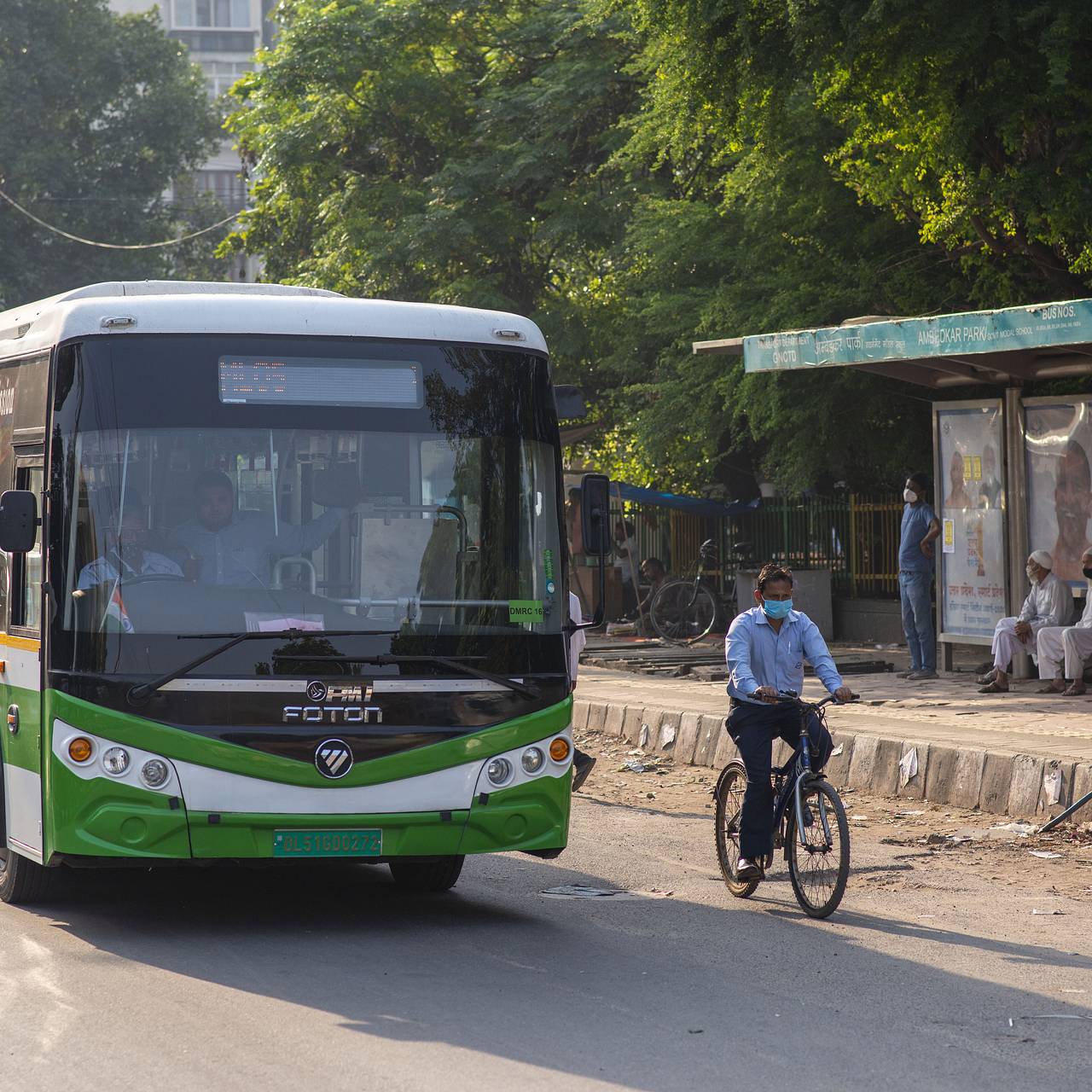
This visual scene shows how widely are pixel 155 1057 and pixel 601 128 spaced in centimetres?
2069

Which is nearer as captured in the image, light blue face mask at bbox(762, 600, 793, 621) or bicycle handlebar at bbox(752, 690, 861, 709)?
bicycle handlebar at bbox(752, 690, 861, 709)

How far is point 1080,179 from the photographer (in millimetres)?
14227

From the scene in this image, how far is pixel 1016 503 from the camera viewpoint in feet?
51.1

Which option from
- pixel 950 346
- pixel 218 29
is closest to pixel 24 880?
pixel 950 346

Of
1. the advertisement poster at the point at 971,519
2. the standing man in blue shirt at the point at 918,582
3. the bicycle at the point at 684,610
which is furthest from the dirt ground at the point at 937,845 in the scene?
the bicycle at the point at 684,610

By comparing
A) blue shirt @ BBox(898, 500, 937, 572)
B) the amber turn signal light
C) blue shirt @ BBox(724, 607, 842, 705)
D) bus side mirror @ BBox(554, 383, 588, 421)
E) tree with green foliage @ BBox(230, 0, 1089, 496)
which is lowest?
the amber turn signal light

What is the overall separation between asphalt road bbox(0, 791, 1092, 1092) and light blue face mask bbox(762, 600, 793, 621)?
137 cm

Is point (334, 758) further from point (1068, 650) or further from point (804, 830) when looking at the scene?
point (1068, 650)

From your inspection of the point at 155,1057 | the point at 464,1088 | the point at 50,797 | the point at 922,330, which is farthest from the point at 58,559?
the point at 922,330

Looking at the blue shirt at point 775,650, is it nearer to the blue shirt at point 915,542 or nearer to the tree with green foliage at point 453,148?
the blue shirt at point 915,542

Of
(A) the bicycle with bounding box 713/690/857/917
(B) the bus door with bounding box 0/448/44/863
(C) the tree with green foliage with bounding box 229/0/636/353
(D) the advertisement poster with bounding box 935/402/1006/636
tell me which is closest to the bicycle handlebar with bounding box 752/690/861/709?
(A) the bicycle with bounding box 713/690/857/917

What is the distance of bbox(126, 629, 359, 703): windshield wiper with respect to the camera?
22.9 feet

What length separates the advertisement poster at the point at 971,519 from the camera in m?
15.9

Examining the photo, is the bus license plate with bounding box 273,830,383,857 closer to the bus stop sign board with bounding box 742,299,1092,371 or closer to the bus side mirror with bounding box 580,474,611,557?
the bus side mirror with bounding box 580,474,611,557
